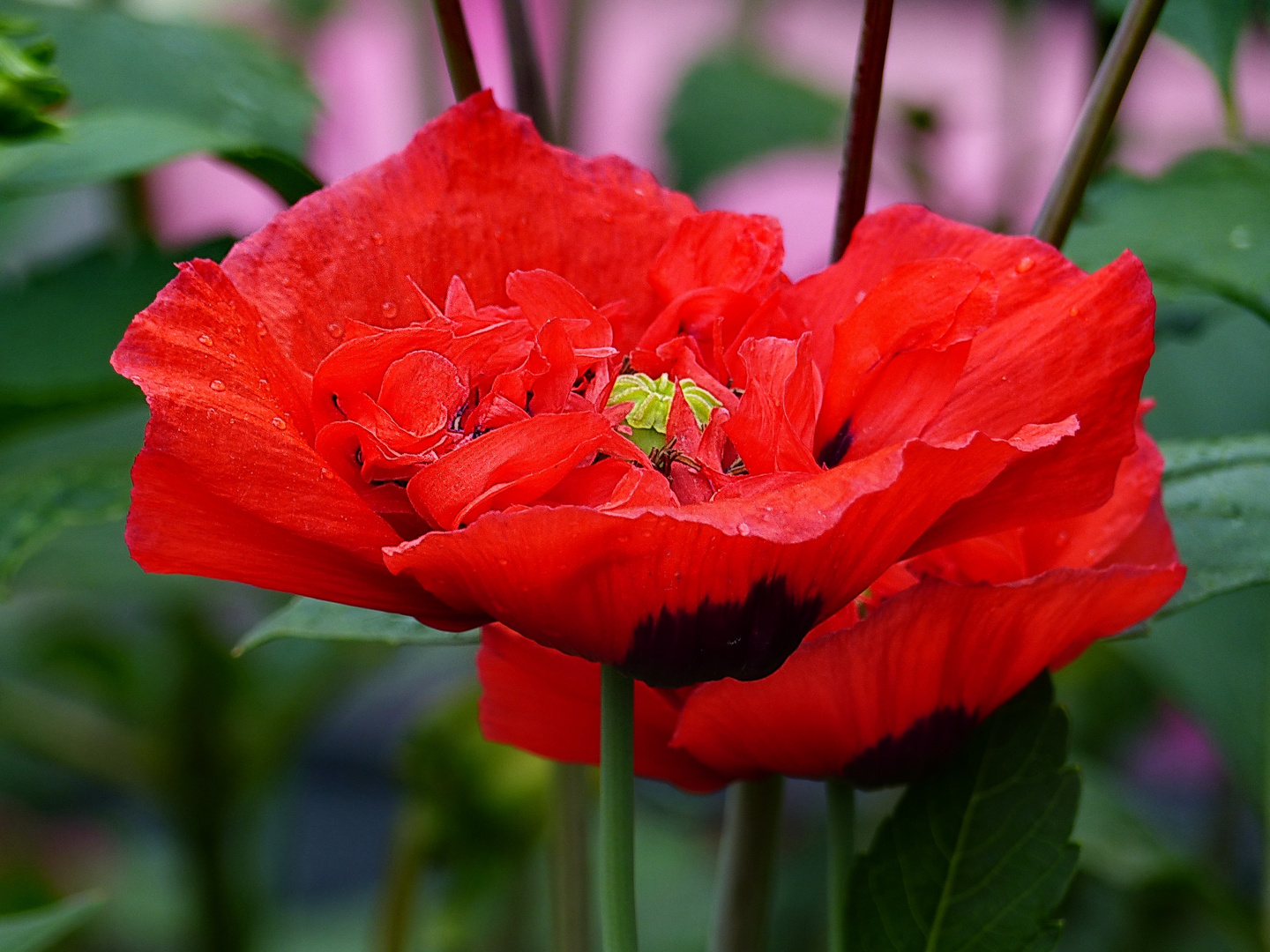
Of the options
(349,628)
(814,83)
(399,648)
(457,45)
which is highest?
(457,45)

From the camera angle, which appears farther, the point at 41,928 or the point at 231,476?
the point at 41,928

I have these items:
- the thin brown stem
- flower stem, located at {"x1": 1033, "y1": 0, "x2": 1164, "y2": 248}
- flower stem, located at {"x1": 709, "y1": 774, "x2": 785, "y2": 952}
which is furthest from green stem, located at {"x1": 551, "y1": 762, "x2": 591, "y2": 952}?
the thin brown stem

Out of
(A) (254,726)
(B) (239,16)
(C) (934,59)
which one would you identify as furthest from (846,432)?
(C) (934,59)

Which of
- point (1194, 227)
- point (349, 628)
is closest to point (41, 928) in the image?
point (349, 628)

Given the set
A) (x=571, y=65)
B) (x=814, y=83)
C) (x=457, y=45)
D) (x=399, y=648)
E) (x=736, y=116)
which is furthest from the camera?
(x=814, y=83)

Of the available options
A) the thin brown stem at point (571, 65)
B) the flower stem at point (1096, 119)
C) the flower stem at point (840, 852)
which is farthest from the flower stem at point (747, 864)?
the thin brown stem at point (571, 65)

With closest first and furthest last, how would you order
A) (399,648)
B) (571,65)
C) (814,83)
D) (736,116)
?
(571,65), (399,648), (736,116), (814,83)

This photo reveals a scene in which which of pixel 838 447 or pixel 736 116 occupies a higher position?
pixel 838 447

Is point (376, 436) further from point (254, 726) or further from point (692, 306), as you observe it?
point (254, 726)

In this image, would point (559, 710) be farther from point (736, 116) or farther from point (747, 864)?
point (736, 116)
